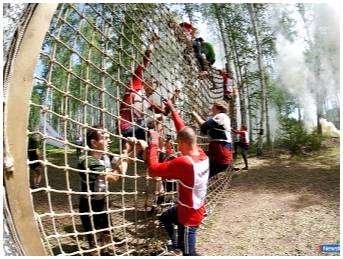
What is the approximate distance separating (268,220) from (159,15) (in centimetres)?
221

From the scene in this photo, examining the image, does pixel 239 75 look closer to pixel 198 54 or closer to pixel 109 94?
pixel 198 54

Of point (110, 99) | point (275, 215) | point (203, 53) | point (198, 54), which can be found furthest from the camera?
point (203, 53)

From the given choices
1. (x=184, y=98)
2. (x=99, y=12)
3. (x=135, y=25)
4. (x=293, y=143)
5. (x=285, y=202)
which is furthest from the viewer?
(x=293, y=143)

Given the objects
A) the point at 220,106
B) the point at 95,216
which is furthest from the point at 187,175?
the point at 220,106

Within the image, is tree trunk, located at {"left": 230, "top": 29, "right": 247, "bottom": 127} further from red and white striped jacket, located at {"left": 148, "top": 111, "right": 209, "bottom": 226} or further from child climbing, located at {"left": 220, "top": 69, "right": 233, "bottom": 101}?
red and white striped jacket, located at {"left": 148, "top": 111, "right": 209, "bottom": 226}

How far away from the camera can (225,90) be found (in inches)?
256

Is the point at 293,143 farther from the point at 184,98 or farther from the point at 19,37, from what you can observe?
the point at 19,37

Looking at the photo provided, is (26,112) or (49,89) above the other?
(49,89)

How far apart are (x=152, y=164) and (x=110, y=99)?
1722 mm

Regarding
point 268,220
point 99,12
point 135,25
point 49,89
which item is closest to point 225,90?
point 268,220

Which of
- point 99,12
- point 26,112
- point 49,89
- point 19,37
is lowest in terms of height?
point 26,112

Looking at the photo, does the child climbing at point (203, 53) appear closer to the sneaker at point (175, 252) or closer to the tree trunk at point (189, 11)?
the tree trunk at point (189, 11)

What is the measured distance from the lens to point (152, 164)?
2312mm

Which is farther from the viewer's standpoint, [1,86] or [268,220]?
[268,220]
